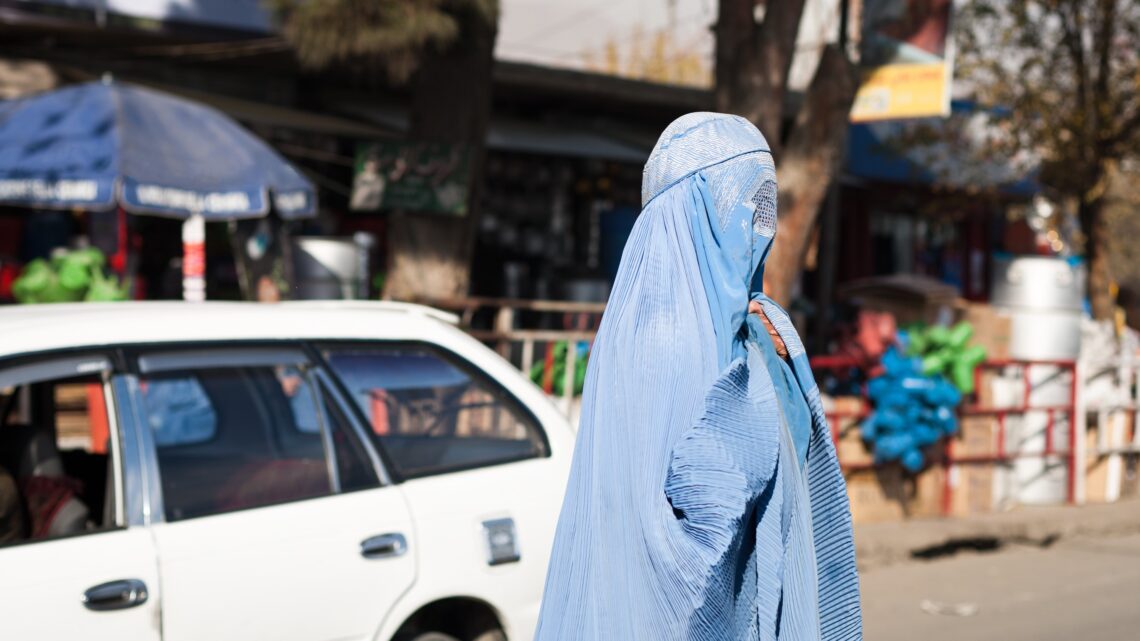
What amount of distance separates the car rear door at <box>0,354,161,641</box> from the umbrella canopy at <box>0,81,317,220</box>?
316 cm

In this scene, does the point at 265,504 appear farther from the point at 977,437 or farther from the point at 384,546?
the point at 977,437

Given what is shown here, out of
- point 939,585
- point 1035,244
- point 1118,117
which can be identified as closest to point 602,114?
point 1118,117

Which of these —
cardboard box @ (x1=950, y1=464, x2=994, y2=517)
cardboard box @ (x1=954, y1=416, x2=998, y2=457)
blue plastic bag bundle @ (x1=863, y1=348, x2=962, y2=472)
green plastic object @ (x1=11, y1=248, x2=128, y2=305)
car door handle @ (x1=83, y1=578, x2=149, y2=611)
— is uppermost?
green plastic object @ (x1=11, y1=248, x2=128, y2=305)

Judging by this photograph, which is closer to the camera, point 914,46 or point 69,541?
point 69,541

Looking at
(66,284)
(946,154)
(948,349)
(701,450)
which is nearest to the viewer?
(701,450)

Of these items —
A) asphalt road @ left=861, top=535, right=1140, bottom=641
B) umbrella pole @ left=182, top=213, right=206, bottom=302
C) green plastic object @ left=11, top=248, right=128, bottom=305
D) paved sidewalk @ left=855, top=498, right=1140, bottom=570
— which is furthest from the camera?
paved sidewalk @ left=855, top=498, right=1140, bottom=570

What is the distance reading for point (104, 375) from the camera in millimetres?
3379

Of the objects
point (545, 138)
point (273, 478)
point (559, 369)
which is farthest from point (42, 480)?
point (545, 138)

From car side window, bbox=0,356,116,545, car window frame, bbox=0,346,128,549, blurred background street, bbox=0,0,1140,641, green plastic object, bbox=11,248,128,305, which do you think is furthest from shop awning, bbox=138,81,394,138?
car window frame, bbox=0,346,128,549

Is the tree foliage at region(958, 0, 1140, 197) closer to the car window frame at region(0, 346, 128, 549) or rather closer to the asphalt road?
the asphalt road

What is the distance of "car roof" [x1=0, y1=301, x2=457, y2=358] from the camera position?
329cm

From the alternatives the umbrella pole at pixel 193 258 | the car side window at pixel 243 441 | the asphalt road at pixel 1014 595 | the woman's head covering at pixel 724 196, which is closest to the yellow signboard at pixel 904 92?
the asphalt road at pixel 1014 595

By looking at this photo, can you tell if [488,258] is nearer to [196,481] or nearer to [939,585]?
[939,585]

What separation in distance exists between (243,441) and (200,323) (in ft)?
1.72
